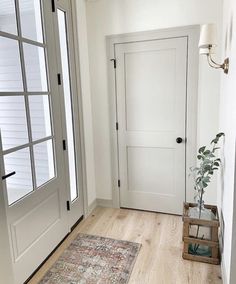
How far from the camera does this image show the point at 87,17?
288 cm

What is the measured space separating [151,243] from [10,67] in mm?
2044

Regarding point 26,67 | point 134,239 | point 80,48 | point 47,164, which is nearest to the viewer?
point 26,67

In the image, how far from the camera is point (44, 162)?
7.22ft

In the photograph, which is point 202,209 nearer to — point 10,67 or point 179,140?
point 179,140

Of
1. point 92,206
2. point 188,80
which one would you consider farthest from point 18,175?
point 188,80

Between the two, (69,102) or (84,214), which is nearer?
(69,102)

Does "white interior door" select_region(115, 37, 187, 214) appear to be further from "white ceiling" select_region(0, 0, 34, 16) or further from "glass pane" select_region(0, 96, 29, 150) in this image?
"glass pane" select_region(0, 96, 29, 150)

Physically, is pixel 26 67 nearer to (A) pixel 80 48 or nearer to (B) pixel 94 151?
(A) pixel 80 48

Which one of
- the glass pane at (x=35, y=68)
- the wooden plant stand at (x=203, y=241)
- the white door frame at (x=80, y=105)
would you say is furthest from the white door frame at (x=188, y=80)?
the glass pane at (x=35, y=68)

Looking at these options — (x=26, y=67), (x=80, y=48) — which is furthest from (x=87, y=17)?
(x=26, y=67)

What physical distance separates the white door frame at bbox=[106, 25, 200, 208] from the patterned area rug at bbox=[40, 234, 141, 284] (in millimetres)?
1004

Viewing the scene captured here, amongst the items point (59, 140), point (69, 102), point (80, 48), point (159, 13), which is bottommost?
point (59, 140)

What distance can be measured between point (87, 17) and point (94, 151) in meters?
1.62

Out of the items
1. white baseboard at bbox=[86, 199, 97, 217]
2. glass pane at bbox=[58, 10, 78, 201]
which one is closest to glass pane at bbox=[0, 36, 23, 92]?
glass pane at bbox=[58, 10, 78, 201]
